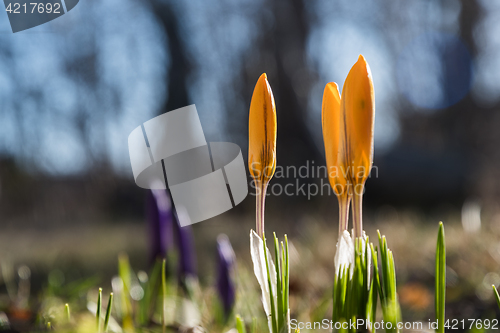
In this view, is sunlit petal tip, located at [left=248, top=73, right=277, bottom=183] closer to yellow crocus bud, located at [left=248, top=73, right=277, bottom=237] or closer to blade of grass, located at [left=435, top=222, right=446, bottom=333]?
yellow crocus bud, located at [left=248, top=73, right=277, bottom=237]

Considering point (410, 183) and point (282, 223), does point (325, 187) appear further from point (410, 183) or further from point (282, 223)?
point (410, 183)

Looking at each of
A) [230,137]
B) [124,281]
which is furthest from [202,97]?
[124,281]

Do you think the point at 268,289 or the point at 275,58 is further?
the point at 275,58

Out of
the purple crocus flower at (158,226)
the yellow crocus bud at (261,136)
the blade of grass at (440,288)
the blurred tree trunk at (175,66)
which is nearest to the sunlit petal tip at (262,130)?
the yellow crocus bud at (261,136)

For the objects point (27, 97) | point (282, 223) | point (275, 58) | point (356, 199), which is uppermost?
point (275, 58)

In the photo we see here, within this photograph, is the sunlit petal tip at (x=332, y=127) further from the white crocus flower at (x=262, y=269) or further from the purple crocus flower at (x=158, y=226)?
the purple crocus flower at (x=158, y=226)

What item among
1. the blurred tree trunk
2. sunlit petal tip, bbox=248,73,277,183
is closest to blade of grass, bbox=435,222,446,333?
sunlit petal tip, bbox=248,73,277,183

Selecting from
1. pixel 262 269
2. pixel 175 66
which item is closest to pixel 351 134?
pixel 262 269

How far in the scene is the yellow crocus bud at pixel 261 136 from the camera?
0.34 metres

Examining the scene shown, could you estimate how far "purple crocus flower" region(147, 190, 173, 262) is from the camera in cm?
66

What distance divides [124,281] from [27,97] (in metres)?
2.94

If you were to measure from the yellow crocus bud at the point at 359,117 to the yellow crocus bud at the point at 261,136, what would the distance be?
67mm

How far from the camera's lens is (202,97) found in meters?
4.40

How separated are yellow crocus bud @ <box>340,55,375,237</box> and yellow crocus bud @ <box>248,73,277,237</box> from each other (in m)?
0.07
